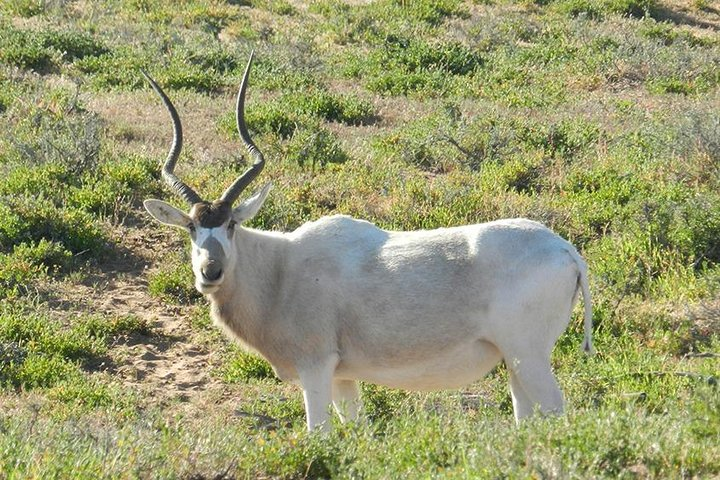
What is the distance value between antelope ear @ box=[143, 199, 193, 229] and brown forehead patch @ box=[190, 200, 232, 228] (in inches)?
2.9

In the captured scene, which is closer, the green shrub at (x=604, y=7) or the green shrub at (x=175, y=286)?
the green shrub at (x=175, y=286)

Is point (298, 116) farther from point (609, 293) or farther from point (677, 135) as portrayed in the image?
point (609, 293)

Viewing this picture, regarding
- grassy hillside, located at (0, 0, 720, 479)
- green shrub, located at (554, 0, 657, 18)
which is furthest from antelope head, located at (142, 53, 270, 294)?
green shrub, located at (554, 0, 657, 18)

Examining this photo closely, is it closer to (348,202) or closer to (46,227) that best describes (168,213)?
(46,227)

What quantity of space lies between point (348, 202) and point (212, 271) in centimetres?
485

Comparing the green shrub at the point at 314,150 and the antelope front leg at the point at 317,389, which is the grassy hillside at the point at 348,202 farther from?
the antelope front leg at the point at 317,389

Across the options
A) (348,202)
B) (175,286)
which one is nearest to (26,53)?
(348,202)

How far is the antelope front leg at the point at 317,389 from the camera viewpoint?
29.5ft

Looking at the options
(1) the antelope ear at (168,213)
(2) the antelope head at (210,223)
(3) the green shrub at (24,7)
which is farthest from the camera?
(3) the green shrub at (24,7)

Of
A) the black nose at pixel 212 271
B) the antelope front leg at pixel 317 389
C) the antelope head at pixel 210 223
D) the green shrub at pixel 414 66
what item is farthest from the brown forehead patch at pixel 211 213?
the green shrub at pixel 414 66

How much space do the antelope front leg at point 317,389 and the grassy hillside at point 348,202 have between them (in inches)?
13.2

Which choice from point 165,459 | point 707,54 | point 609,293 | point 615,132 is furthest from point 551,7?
point 165,459

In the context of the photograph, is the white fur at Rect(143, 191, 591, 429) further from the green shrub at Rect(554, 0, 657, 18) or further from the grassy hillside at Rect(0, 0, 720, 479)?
the green shrub at Rect(554, 0, 657, 18)

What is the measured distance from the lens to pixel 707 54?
21.4m
